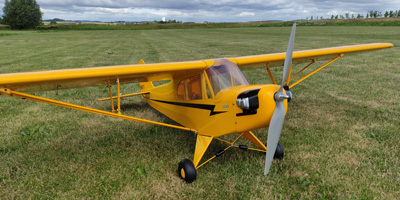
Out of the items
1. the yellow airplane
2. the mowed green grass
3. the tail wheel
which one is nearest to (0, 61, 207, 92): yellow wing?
the yellow airplane

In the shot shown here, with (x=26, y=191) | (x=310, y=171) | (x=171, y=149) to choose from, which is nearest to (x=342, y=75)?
(x=310, y=171)

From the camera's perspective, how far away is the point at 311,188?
3678mm

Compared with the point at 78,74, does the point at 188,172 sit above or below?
below

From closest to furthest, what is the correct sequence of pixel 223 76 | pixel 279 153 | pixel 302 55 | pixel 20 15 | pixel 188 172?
pixel 188 172 < pixel 223 76 < pixel 279 153 < pixel 302 55 < pixel 20 15

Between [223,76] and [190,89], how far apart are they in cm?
78

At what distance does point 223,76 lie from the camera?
4.21m

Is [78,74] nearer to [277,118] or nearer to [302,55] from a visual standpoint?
[277,118]

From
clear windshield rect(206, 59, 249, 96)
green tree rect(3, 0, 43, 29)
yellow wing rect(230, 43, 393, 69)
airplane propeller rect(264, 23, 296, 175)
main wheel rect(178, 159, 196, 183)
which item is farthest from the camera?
green tree rect(3, 0, 43, 29)

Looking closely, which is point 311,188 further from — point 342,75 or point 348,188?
point 342,75

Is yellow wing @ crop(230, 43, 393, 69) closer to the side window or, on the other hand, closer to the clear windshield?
the clear windshield

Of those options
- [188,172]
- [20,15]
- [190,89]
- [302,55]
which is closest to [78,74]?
[190,89]

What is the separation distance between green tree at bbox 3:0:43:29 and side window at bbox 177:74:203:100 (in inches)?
4159

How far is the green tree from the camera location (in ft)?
293

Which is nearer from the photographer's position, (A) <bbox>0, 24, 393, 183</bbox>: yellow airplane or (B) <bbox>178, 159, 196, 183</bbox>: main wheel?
(A) <bbox>0, 24, 393, 183</bbox>: yellow airplane
